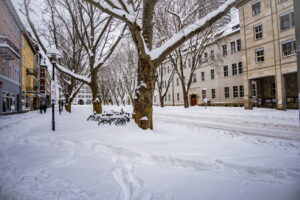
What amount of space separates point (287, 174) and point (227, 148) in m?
1.73

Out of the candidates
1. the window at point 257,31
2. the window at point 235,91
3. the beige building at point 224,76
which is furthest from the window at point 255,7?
the window at point 235,91

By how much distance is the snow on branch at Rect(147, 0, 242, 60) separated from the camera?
6037 mm

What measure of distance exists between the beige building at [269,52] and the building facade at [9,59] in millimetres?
27394

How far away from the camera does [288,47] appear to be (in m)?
19.2

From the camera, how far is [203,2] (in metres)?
15.4

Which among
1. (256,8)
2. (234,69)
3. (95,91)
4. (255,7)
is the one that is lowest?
(95,91)

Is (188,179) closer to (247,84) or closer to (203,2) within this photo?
(203,2)

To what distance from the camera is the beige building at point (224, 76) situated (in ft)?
94.0

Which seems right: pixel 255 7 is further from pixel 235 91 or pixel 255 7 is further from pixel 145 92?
pixel 145 92

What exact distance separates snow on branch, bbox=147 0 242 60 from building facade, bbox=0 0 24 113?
2004 cm

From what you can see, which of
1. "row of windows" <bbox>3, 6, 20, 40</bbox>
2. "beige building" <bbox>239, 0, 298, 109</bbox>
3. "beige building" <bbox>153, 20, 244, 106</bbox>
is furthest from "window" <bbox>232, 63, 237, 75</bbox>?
"row of windows" <bbox>3, 6, 20, 40</bbox>

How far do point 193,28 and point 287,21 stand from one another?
61.6 feet

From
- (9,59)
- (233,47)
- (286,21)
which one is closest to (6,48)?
(9,59)

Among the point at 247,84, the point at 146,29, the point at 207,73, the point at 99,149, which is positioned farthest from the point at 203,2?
the point at 207,73
